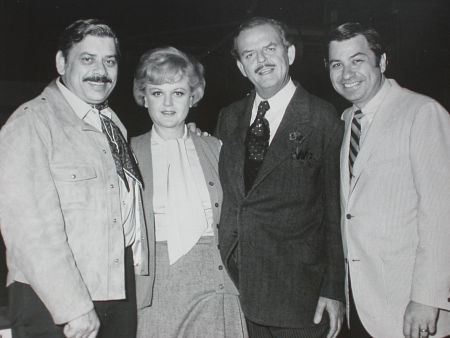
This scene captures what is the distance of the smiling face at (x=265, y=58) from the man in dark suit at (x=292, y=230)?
22 cm

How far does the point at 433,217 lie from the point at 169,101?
138 cm

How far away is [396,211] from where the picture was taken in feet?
5.66

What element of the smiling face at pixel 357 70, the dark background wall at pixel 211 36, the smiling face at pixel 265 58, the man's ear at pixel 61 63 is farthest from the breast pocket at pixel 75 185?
the dark background wall at pixel 211 36

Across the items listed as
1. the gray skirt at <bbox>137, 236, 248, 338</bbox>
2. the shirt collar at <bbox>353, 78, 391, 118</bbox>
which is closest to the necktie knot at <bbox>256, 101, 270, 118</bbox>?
the shirt collar at <bbox>353, 78, 391, 118</bbox>

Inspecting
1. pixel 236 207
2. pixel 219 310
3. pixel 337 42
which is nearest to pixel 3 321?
pixel 219 310

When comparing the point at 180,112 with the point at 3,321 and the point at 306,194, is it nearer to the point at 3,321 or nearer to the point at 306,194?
the point at 306,194

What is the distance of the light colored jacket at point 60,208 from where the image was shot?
1364 mm

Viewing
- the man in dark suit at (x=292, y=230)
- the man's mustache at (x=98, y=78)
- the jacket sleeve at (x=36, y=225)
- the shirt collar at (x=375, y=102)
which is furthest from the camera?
the shirt collar at (x=375, y=102)

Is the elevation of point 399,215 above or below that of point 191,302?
above

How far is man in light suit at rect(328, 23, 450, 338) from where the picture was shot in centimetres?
162

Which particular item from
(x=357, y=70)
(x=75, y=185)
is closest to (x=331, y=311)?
(x=357, y=70)

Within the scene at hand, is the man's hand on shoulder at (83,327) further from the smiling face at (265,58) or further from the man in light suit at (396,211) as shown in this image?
the smiling face at (265,58)

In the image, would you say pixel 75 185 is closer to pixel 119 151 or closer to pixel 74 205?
pixel 74 205

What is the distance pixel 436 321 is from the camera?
1.66 meters
